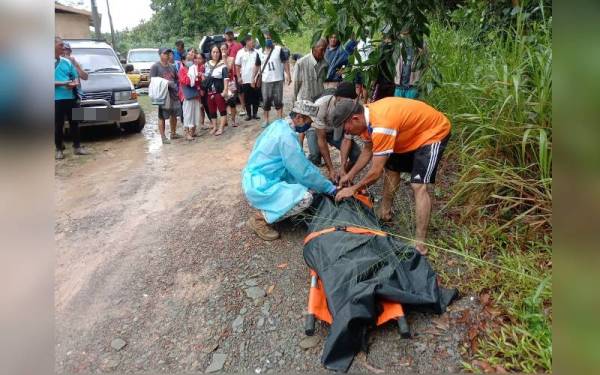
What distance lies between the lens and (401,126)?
3.20 m

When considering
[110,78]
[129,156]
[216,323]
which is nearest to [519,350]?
[216,323]

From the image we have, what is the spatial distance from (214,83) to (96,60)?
8.53ft

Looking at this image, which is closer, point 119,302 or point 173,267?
point 119,302

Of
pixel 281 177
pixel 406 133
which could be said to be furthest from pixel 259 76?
pixel 406 133

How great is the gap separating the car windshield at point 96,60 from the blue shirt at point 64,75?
1.89 meters

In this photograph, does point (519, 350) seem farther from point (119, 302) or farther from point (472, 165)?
point (119, 302)

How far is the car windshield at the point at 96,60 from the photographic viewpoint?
8.19 metres

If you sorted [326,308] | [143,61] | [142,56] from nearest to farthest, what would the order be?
[326,308], [143,61], [142,56]

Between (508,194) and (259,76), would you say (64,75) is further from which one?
(508,194)

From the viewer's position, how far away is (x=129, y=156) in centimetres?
711

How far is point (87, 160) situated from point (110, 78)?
1981 millimetres

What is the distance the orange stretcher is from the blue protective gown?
600 millimetres

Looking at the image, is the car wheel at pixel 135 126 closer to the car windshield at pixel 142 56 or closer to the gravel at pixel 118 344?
the gravel at pixel 118 344

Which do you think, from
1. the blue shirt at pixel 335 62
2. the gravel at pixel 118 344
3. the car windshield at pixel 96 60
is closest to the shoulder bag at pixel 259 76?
the blue shirt at pixel 335 62
